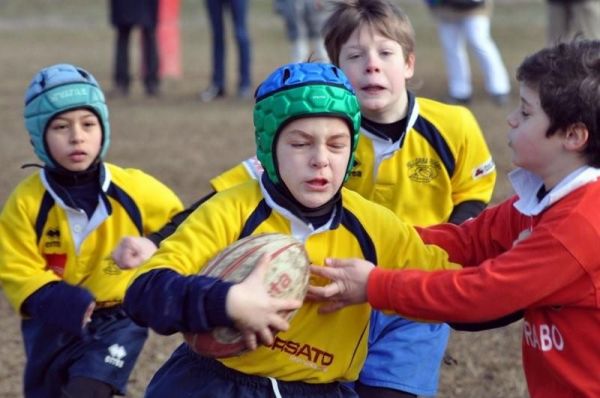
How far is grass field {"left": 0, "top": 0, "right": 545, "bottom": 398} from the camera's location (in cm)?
705

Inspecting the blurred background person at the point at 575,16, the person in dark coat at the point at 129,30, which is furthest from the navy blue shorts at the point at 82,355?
the person in dark coat at the point at 129,30

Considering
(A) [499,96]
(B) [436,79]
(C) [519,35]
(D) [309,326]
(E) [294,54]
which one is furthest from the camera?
(C) [519,35]

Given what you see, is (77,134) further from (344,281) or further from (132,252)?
(344,281)

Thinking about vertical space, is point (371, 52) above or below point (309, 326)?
above

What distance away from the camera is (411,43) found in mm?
5344

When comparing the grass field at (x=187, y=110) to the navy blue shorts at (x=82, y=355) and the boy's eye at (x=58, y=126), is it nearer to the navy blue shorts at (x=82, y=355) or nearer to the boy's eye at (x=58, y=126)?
the navy blue shorts at (x=82, y=355)

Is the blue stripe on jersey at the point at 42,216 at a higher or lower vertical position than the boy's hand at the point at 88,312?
higher

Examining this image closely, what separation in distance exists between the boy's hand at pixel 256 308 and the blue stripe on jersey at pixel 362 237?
48cm

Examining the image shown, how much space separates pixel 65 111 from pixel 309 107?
193 cm

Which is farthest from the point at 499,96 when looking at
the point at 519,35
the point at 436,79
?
the point at 519,35

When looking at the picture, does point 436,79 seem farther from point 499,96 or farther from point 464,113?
point 464,113

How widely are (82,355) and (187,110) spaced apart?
11.1 meters

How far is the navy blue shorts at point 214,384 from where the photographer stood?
13.0ft

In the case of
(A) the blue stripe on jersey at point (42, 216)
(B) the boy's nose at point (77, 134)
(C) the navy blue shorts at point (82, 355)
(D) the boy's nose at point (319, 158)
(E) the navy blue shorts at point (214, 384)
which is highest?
(D) the boy's nose at point (319, 158)
